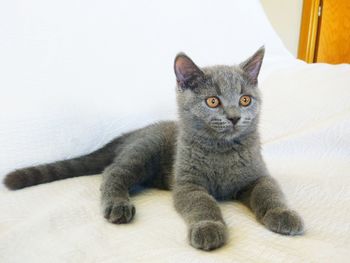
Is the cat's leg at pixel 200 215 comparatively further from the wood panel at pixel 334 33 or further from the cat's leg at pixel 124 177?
the wood panel at pixel 334 33

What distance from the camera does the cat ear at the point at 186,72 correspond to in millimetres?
1031

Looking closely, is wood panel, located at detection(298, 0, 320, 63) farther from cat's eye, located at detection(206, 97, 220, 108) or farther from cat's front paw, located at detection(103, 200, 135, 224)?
cat's front paw, located at detection(103, 200, 135, 224)

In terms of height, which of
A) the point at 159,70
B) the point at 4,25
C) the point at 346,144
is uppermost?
the point at 4,25

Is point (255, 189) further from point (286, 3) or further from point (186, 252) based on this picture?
point (286, 3)

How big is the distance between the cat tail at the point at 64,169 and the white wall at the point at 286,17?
6.51 ft

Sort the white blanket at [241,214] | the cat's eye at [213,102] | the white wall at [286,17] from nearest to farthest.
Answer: the white blanket at [241,214] < the cat's eye at [213,102] < the white wall at [286,17]

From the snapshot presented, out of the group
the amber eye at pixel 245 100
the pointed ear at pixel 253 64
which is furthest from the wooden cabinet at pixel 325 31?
the amber eye at pixel 245 100

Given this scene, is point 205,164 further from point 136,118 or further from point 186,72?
point 136,118

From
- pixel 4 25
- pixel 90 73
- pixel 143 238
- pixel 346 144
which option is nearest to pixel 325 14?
pixel 346 144

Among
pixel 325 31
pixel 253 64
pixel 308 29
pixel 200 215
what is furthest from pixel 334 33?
pixel 200 215

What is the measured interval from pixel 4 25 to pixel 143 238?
806 millimetres

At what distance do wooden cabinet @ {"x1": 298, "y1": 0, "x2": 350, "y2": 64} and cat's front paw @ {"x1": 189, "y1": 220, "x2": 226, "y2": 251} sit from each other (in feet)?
8.28

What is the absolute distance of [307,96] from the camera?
1480 mm

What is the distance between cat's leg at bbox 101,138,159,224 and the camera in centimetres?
90
